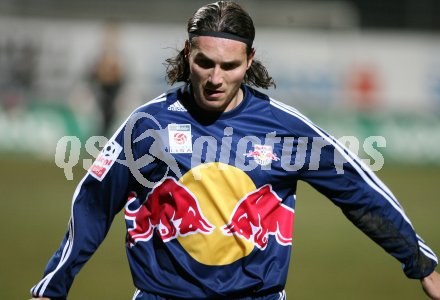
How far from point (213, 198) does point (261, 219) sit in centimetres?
26

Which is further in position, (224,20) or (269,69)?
(269,69)

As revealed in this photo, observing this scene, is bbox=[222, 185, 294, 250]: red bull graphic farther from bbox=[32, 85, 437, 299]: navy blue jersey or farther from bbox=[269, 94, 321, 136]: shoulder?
bbox=[269, 94, 321, 136]: shoulder

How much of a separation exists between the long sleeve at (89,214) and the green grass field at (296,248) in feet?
10.1

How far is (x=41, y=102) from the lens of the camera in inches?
710

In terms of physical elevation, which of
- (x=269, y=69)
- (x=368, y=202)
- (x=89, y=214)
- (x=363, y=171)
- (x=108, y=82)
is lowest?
(x=108, y=82)

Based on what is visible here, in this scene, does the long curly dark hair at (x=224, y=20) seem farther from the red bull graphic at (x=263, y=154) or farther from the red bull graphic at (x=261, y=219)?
the red bull graphic at (x=261, y=219)

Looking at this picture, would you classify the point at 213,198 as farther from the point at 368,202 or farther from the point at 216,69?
the point at 368,202

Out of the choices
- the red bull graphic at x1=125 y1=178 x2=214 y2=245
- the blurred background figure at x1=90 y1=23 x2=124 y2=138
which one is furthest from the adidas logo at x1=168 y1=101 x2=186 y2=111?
the blurred background figure at x1=90 y1=23 x2=124 y2=138

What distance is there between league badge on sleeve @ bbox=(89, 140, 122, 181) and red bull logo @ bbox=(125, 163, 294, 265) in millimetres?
187

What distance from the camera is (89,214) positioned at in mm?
3885

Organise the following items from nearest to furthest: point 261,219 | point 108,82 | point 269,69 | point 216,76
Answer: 1. point 216,76
2. point 261,219
3. point 108,82
4. point 269,69

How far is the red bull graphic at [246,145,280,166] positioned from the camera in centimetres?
397

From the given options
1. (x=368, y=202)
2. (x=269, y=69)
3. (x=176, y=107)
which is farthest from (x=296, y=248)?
(x=269, y=69)

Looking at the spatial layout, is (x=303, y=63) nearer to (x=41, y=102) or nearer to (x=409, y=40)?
(x=409, y=40)
